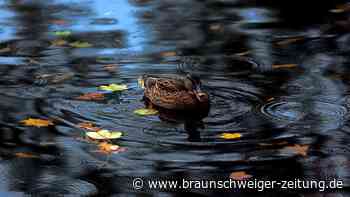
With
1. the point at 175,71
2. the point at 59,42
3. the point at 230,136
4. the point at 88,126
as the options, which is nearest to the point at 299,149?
the point at 230,136

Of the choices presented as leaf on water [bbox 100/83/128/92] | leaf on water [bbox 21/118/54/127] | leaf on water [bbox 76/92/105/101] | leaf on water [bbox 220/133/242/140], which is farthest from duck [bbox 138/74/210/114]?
leaf on water [bbox 21/118/54/127]

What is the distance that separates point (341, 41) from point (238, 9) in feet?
8.44

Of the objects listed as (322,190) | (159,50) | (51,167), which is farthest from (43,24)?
(322,190)

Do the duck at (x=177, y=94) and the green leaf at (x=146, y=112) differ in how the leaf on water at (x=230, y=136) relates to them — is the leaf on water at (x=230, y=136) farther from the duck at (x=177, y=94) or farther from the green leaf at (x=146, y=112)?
the green leaf at (x=146, y=112)

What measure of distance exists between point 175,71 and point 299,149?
9.59ft

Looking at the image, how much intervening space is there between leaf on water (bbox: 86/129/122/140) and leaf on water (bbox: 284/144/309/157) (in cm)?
152

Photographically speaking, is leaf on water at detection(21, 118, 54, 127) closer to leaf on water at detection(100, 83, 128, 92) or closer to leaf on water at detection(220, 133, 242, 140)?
leaf on water at detection(100, 83, 128, 92)

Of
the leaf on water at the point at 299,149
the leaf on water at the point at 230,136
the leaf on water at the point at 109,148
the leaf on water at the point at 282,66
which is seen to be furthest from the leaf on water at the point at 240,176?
the leaf on water at the point at 282,66

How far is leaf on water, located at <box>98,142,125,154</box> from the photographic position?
704 cm

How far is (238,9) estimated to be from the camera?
13.0m

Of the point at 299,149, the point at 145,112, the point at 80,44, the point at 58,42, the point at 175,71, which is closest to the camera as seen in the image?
the point at 299,149

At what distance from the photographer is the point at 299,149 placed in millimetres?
6992

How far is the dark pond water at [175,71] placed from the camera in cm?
668

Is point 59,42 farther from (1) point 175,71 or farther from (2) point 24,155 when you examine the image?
(2) point 24,155
